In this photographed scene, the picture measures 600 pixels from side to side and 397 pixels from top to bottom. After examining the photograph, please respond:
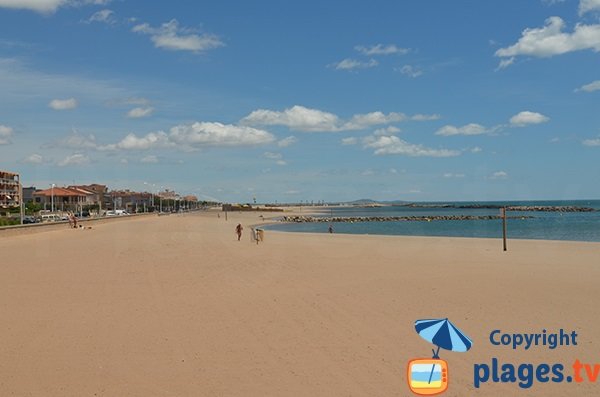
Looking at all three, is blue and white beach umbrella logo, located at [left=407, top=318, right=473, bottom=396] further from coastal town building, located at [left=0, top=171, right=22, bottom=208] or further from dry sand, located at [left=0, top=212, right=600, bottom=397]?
coastal town building, located at [left=0, top=171, right=22, bottom=208]

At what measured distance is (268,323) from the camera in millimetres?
10164

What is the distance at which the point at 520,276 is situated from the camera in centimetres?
1641

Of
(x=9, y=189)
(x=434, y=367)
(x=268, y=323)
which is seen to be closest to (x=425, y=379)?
(x=434, y=367)

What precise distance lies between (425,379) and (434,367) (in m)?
0.27

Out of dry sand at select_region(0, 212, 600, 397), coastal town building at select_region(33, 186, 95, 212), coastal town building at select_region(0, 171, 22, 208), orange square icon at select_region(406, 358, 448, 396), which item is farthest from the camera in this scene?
coastal town building at select_region(33, 186, 95, 212)

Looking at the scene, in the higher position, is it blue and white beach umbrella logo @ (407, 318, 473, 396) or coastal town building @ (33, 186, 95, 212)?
coastal town building @ (33, 186, 95, 212)

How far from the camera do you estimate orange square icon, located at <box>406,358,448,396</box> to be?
255 inches

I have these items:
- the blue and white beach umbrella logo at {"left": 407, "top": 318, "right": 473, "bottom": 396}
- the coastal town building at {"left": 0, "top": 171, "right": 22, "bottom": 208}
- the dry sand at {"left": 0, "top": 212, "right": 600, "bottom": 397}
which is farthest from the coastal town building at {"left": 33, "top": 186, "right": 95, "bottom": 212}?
the blue and white beach umbrella logo at {"left": 407, "top": 318, "right": 473, "bottom": 396}

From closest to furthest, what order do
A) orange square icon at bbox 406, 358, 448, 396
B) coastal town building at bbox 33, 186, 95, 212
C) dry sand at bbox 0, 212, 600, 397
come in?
orange square icon at bbox 406, 358, 448, 396
dry sand at bbox 0, 212, 600, 397
coastal town building at bbox 33, 186, 95, 212

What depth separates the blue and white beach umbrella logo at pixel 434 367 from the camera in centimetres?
652

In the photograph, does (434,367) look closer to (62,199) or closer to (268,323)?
(268,323)

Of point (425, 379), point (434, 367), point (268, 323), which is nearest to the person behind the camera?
point (425, 379)

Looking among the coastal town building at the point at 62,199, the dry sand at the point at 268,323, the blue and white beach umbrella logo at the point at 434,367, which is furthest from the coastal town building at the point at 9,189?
the blue and white beach umbrella logo at the point at 434,367

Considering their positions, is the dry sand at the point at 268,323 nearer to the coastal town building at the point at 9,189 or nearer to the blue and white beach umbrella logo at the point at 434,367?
the blue and white beach umbrella logo at the point at 434,367
